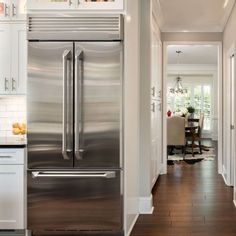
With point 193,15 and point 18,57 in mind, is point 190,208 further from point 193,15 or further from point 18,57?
point 193,15

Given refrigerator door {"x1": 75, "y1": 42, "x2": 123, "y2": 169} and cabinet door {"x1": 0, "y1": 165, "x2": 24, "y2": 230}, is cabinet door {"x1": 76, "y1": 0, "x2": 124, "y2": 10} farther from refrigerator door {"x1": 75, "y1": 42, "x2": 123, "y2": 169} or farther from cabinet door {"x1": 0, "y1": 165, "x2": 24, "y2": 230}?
cabinet door {"x1": 0, "y1": 165, "x2": 24, "y2": 230}

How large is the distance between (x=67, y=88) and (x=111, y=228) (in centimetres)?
138

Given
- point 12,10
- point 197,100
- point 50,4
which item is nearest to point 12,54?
point 12,10

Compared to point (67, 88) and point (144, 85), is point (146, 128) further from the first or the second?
point (67, 88)

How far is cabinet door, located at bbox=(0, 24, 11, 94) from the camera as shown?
410cm

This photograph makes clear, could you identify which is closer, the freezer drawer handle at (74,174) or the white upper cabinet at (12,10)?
the freezer drawer handle at (74,174)

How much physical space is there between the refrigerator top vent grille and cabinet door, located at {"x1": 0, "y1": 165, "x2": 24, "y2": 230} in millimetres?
1279

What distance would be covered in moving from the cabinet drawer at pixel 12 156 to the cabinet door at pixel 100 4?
148 centimetres

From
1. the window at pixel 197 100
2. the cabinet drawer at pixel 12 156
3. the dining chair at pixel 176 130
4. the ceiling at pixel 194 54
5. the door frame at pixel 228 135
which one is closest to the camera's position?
the cabinet drawer at pixel 12 156

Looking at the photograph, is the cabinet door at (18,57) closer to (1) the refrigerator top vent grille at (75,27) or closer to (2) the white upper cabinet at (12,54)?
(2) the white upper cabinet at (12,54)

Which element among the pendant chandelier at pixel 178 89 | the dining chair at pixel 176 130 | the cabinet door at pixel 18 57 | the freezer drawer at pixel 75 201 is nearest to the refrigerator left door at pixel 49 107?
the freezer drawer at pixel 75 201

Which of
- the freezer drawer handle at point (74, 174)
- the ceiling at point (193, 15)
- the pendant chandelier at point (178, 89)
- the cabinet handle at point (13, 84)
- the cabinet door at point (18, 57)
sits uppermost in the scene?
the ceiling at point (193, 15)

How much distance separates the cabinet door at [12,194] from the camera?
3.71m

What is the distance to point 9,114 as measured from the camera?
4.50m
